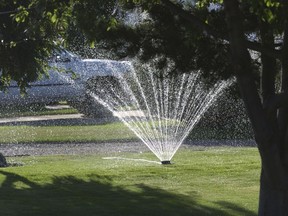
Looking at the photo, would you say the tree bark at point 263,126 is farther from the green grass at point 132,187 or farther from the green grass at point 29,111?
the green grass at point 29,111

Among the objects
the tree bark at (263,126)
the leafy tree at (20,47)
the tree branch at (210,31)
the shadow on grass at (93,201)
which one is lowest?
the shadow on grass at (93,201)

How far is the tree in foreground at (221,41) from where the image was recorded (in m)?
6.47

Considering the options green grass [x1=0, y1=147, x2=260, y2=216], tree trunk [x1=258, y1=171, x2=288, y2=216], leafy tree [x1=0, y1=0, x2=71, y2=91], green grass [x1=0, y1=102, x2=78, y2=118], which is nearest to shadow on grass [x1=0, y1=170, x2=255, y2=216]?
green grass [x1=0, y1=147, x2=260, y2=216]

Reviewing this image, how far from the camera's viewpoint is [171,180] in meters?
11.0

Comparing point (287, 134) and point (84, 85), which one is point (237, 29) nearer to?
point (287, 134)

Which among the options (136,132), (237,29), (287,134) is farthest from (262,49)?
(136,132)

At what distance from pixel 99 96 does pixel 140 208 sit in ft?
45.7

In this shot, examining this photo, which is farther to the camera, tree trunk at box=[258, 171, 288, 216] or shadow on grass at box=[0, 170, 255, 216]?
shadow on grass at box=[0, 170, 255, 216]

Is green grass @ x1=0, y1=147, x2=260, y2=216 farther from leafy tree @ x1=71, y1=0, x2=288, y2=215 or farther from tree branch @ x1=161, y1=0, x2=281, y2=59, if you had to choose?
tree branch @ x1=161, y1=0, x2=281, y2=59

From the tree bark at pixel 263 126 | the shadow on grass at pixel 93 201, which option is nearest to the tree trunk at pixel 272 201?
the tree bark at pixel 263 126

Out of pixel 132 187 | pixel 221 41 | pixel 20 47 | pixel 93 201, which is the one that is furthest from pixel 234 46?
pixel 20 47

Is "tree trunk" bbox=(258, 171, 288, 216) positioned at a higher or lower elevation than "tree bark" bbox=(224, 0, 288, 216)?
lower

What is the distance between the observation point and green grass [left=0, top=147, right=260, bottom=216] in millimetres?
8898

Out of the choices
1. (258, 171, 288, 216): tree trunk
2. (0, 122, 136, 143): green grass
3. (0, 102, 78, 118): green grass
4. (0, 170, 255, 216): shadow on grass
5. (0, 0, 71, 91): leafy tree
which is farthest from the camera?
(0, 102, 78, 118): green grass
